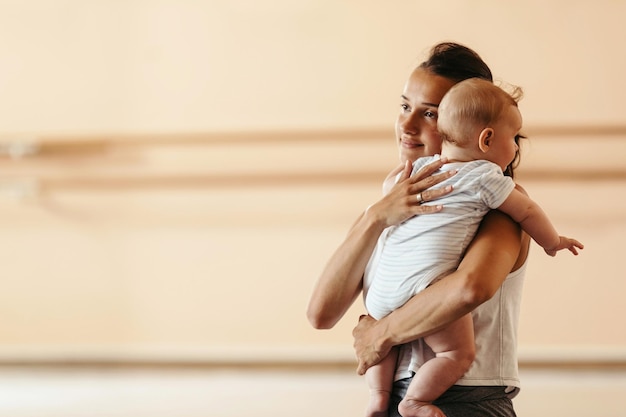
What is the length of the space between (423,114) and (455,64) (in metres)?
0.08

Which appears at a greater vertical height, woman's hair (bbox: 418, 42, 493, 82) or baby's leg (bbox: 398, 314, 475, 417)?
woman's hair (bbox: 418, 42, 493, 82)

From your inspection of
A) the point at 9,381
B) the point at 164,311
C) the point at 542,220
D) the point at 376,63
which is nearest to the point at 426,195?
the point at 542,220

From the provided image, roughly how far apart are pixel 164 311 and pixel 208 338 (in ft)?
0.62

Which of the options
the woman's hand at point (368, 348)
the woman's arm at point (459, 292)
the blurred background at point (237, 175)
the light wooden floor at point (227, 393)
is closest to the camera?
the woman's arm at point (459, 292)

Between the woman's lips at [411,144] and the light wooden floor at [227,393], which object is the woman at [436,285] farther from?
the light wooden floor at [227,393]

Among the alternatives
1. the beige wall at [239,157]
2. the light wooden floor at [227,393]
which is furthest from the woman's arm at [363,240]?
the beige wall at [239,157]

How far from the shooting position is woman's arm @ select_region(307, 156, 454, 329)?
1.12m

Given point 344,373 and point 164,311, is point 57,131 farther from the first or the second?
point 344,373

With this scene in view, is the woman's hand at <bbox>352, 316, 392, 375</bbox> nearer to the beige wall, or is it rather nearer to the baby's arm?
the baby's arm

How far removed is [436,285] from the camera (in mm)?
1072

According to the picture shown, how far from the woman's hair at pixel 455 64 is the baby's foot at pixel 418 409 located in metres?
0.44

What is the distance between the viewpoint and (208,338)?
3.15 meters

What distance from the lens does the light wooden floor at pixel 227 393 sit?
2.61 meters

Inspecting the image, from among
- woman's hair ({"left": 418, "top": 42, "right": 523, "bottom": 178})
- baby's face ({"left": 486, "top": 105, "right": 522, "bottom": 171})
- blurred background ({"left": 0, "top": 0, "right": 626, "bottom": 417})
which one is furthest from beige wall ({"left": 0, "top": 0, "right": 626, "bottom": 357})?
baby's face ({"left": 486, "top": 105, "right": 522, "bottom": 171})
